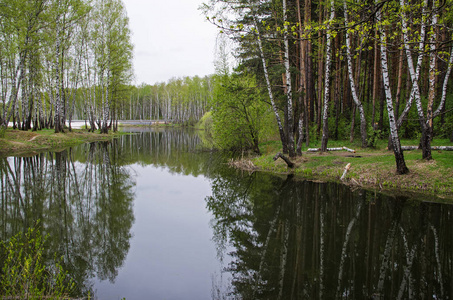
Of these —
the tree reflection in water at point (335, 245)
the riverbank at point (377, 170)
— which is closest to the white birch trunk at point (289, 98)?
the riverbank at point (377, 170)

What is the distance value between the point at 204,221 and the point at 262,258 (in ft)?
9.83

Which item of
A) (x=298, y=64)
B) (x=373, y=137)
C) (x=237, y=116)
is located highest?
(x=298, y=64)

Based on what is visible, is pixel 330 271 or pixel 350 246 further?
pixel 350 246

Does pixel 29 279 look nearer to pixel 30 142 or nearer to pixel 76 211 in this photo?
pixel 76 211

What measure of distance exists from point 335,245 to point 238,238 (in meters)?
2.25

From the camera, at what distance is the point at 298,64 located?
2009 centimetres

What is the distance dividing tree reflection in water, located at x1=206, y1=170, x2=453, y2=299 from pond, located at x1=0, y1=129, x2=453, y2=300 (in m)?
0.03

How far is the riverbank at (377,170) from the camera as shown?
33.9 feet

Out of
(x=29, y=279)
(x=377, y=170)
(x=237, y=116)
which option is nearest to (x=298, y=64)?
(x=237, y=116)

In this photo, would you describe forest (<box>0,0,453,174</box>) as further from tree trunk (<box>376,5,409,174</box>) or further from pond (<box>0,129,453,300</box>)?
pond (<box>0,129,453,300</box>)

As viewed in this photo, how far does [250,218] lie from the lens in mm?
8609

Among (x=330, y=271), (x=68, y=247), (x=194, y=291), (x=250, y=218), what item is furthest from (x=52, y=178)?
(x=330, y=271)

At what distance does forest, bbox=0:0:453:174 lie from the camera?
777 cm

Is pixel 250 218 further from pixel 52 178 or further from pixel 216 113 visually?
pixel 216 113
